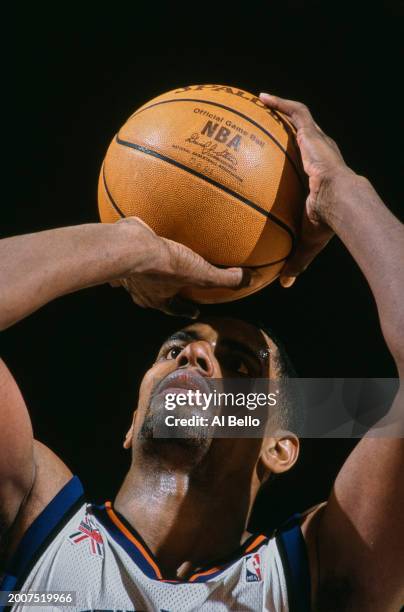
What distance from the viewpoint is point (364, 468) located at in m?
2.09

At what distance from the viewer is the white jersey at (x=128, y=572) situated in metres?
2.16

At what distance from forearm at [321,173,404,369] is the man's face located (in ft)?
2.09

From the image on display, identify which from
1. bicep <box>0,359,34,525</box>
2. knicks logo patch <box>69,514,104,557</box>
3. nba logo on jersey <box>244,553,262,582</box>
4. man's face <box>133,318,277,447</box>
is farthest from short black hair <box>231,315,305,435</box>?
bicep <box>0,359,34,525</box>

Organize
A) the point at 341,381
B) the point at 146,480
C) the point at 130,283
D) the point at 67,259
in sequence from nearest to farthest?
the point at 67,259 → the point at 130,283 → the point at 146,480 → the point at 341,381

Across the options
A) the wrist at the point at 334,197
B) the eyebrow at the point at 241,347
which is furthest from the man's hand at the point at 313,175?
the eyebrow at the point at 241,347

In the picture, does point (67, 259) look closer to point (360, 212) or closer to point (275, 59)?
point (360, 212)

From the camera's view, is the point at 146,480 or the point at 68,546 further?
the point at 146,480

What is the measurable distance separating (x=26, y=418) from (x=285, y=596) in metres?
0.86

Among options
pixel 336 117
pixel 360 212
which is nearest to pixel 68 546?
pixel 360 212

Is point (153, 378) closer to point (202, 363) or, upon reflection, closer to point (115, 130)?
point (202, 363)

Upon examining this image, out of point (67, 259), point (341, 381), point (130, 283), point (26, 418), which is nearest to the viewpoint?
point (67, 259)

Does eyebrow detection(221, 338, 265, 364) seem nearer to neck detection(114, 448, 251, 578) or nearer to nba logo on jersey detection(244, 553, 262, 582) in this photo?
neck detection(114, 448, 251, 578)

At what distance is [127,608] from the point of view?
2.14 metres

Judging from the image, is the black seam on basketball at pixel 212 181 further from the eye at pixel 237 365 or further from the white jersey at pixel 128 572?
the white jersey at pixel 128 572
